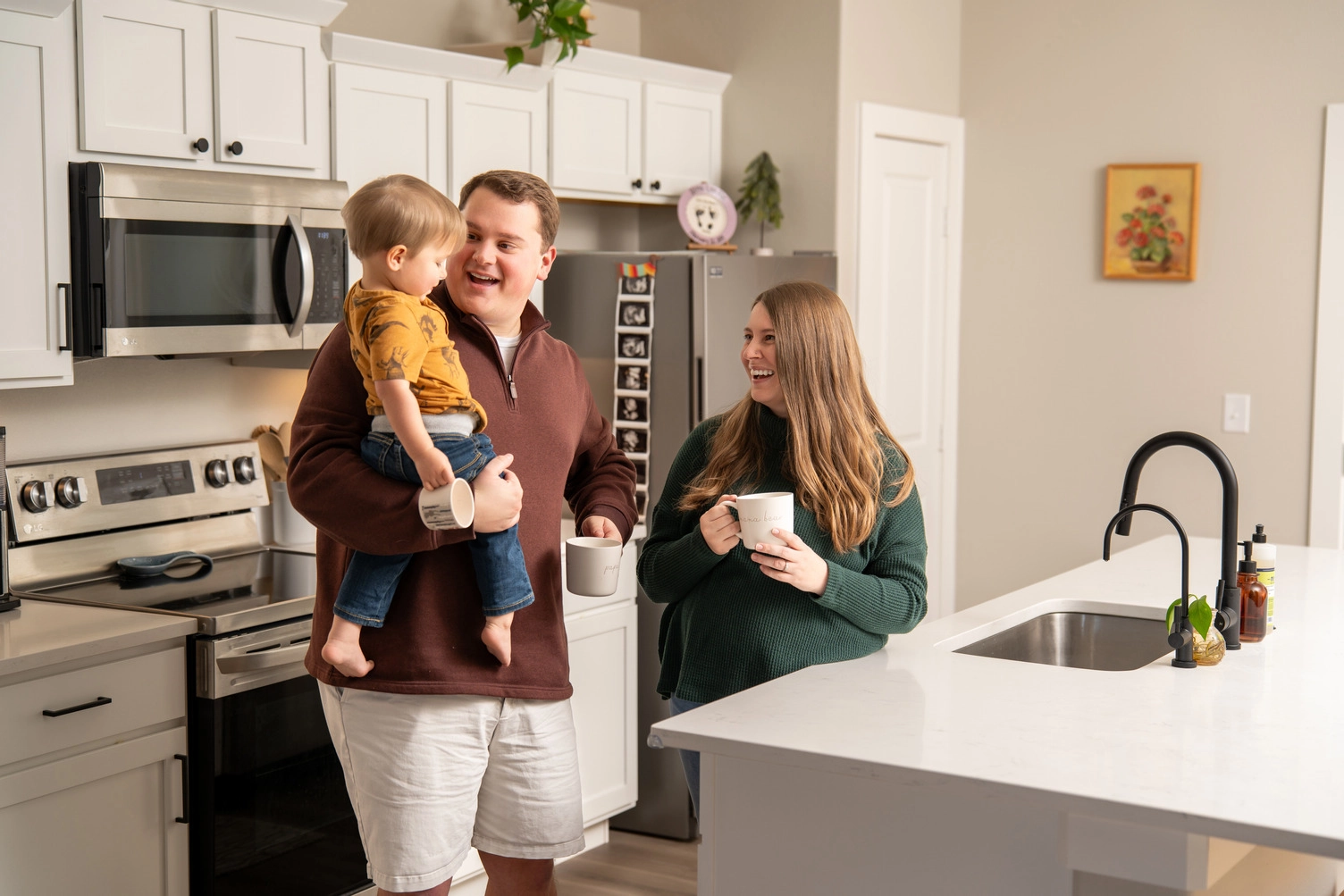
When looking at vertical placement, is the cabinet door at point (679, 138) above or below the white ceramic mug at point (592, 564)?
above

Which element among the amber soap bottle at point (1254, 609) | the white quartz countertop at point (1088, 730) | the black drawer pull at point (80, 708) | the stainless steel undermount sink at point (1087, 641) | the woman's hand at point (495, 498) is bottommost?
the black drawer pull at point (80, 708)

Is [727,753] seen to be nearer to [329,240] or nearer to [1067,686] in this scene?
[1067,686]

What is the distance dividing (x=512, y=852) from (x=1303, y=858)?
1.33 metres

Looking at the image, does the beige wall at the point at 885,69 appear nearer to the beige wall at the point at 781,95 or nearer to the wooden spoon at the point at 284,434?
the beige wall at the point at 781,95

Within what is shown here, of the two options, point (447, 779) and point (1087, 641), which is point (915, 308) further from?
point (447, 779)

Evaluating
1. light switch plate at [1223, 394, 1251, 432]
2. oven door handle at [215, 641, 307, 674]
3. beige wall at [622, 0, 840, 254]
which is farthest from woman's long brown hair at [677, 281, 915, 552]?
light switch plate at [1223, 394, 1251, 432]

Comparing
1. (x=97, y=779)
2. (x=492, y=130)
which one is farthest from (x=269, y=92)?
(x=97, y=779)

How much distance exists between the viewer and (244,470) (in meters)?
3.10

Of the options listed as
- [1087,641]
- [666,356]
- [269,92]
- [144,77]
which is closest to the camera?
[1087,641]

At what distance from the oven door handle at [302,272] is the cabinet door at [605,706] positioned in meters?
0.99

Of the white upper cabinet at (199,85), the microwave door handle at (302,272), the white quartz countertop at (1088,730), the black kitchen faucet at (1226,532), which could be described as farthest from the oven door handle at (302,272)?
the black kitchen faucet at (1226,532)

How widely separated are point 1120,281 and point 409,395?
3289 millimetres

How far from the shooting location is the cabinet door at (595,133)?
3.56 metres

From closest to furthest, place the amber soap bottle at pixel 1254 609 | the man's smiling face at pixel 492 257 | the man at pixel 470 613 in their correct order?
the man at pixel 470 613 < the man's smiling face at pixel 492 257 < the amber soap bottle at pixel 1254 609
